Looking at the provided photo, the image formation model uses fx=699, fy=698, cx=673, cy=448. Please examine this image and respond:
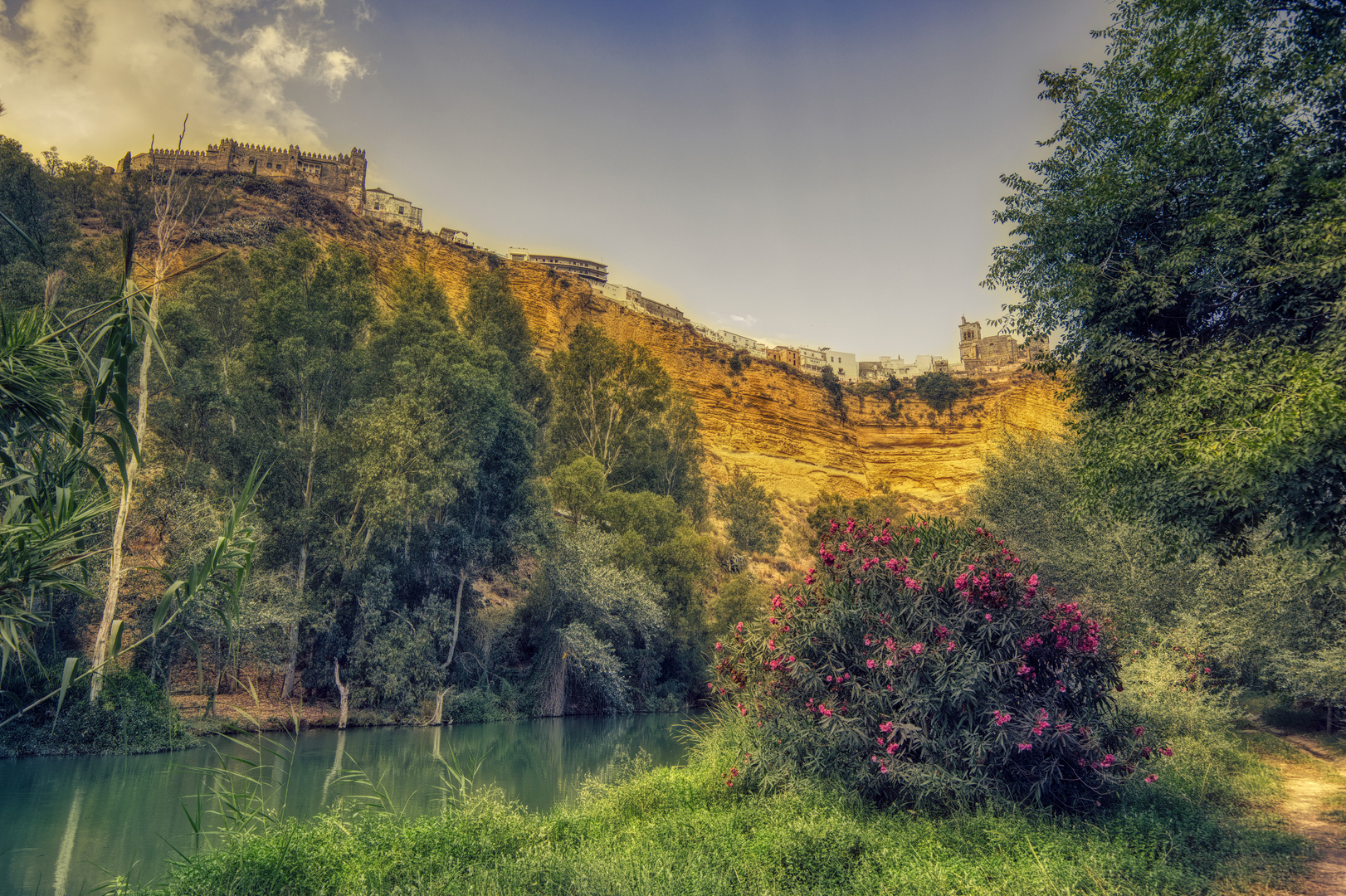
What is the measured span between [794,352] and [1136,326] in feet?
226

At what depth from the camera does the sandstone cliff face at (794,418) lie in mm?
55844

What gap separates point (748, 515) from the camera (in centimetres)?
4866

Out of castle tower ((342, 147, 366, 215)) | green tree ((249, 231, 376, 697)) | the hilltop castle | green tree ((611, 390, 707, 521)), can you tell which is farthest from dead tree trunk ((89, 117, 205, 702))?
castle tower ((342, 147, 366, 215))

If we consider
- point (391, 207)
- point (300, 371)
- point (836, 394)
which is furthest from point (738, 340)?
point (300, 371)

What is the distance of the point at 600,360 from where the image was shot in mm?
37375

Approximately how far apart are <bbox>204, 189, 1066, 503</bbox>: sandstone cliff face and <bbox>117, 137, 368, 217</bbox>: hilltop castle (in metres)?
10.4

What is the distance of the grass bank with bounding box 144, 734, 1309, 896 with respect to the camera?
18.2ft

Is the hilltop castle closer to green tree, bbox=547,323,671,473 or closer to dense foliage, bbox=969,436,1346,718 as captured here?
green tree, bbox=547,323,671,473

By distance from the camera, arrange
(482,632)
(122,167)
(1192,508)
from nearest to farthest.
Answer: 1. (1192,508)
2. (482,632)
3. (122,167)

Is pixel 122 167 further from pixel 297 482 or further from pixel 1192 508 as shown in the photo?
pixel 1192 508

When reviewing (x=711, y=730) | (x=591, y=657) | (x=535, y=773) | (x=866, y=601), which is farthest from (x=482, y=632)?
(x=866, y=601)

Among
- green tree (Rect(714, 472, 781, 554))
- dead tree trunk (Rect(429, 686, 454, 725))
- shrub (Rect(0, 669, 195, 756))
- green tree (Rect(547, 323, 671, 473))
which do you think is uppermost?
green tree (Rect(547, 323, 671, 473))

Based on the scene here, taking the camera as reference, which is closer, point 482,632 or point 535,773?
point 535,773

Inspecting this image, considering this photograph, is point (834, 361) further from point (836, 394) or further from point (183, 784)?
point (183, 784)
